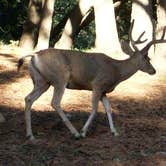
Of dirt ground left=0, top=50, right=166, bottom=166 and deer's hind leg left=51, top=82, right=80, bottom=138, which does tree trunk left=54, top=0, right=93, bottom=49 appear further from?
deer's hind leg left=51, top=82, right=80, bottom=138

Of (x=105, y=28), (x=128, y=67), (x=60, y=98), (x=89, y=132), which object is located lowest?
(x=105, y=28)

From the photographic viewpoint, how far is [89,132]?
8.94 meters

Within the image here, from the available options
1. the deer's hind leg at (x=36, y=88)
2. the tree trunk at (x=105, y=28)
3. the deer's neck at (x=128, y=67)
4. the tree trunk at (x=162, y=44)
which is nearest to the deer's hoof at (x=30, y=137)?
the deer's hind leg at (x=36, y=88)

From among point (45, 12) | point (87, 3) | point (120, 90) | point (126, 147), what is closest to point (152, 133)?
point (126, 147)

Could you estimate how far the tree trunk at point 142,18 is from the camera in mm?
15164

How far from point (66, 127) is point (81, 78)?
82cm

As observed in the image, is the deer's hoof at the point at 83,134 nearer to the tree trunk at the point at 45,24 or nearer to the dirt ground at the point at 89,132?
the dirt ground at the point at 89,132

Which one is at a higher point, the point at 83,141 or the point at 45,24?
the point at 83,141

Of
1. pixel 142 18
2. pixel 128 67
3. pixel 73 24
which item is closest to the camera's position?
pixel 128 67

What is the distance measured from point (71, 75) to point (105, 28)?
7.64 m

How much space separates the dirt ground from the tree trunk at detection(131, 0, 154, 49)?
2.41 m

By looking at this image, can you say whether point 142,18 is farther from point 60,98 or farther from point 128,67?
point 60,98

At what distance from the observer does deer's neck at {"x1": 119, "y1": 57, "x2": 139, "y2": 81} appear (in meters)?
9.24

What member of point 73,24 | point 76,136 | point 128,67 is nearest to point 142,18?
point 73,24
